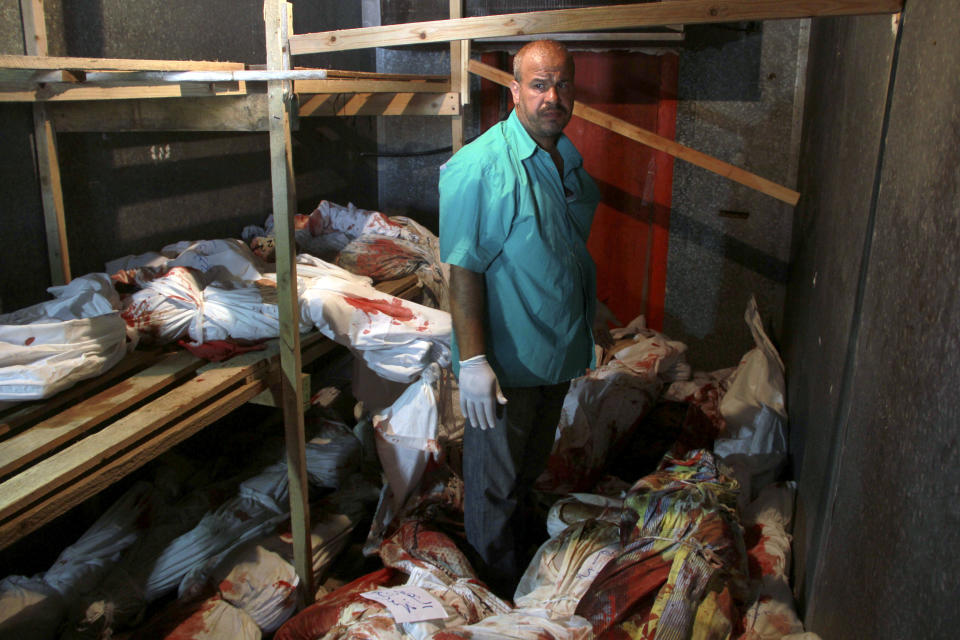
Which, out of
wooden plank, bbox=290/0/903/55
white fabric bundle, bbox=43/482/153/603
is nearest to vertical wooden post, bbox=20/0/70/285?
white fabric bundle, bbox=43/482/153/603

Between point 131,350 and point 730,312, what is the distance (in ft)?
10.8

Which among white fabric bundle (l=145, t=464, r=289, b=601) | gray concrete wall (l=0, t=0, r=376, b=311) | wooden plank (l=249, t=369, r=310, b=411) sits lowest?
white fabric bundle (l=145, t=464, r=289, b=601)

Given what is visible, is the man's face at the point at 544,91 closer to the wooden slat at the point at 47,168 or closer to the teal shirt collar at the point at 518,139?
the teal shirt collar at the point at 518,139

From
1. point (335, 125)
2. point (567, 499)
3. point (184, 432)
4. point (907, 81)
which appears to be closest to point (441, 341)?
point (567, 499)

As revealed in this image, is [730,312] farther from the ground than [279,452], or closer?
farther from the ground

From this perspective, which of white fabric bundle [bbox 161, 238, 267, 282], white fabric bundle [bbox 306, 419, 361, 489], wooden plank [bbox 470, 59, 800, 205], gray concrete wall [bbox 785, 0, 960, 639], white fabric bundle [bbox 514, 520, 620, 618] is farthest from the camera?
wooden plank [bbox 470, 59, 800, 205]

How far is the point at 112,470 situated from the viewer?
1.79m

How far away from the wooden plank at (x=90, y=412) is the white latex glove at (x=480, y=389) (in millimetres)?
863

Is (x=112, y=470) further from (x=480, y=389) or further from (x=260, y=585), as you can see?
(x=480, y=389)

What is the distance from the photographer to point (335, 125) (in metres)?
4.42

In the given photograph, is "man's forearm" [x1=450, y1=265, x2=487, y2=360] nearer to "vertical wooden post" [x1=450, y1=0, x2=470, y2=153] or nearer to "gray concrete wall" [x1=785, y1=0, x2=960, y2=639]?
"gray concrete wall" [x1=785, y1=0, x2=960, y2=639]

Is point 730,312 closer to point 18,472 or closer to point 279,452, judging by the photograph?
point 279,452

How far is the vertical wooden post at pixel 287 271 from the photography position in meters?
1.99

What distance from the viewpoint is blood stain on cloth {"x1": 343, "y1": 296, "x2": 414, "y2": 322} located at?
2.67 meters
